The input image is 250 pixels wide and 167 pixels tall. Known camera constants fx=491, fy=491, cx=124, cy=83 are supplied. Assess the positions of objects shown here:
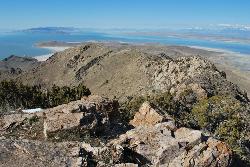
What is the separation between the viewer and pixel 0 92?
74812 mm

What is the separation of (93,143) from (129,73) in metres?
86.3

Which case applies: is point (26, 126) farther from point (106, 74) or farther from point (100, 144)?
point (106, 74)

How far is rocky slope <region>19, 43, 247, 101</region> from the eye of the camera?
76000 mm

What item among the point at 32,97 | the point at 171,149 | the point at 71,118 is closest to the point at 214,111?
the point at 71,118

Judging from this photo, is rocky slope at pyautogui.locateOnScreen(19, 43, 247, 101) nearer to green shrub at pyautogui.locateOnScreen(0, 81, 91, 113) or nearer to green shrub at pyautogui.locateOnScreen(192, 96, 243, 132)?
green shrub at pyautogui.locateOnScreen(192, 96, 243, 132)

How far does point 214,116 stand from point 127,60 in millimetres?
72223

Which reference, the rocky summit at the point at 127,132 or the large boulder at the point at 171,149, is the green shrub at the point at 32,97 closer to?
the rocky summit at the point at 127,132

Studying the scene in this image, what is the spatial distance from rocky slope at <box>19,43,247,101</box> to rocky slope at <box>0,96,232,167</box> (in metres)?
37.2

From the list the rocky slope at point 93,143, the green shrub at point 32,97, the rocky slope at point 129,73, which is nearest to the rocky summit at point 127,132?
the rocky slope at point 93,143

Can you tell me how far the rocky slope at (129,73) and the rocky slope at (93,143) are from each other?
37177 mm

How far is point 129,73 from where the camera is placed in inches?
4409

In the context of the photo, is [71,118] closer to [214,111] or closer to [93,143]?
[93,143]

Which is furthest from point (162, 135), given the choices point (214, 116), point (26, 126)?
point (214, 116)

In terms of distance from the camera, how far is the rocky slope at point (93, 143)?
73.1 feet
